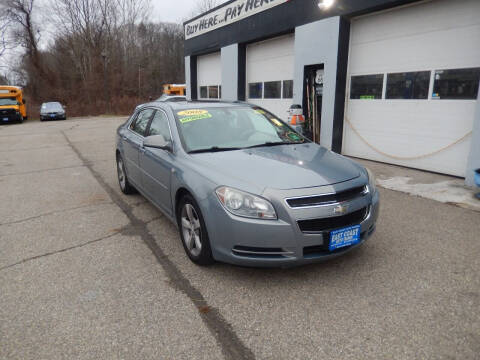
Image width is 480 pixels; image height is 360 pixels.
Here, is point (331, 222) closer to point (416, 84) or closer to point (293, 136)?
point (293, 136)

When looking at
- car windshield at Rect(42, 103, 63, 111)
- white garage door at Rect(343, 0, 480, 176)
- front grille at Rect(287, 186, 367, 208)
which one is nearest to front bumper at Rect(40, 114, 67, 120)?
car windshield at Rect(42, 103, 63, 111)

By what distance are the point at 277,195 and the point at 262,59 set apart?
10.8 meters

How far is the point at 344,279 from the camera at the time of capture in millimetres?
3168

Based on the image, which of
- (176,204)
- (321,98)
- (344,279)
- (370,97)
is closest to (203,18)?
(321,98)

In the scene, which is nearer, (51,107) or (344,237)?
(344,237)

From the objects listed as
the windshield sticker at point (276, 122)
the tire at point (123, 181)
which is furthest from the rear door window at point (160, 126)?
the tire at point (123, 181)

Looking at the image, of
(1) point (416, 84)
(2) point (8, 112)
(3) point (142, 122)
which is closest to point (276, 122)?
(3) point (142, 122)

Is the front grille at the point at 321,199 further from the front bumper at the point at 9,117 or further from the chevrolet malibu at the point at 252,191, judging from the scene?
the front bumper at the point at 9,117

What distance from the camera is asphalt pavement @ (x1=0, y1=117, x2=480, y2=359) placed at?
7.75 feet

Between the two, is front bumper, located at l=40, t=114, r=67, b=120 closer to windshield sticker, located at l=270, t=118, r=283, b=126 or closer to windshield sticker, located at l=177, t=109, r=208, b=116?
windshield sticker, located at l=177, t=109, r=208, b=116

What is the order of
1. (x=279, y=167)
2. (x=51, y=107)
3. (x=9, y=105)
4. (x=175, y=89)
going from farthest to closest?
(x=175, y=89)
(x=51, y=107)
(x=9, y=105)
(x=279, y=167)

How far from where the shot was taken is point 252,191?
2885 millimetres

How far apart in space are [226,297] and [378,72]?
7.39m

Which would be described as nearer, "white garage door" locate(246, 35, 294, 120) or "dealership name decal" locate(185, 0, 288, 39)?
"white garage door" locate(246, 35, 294, 120)
